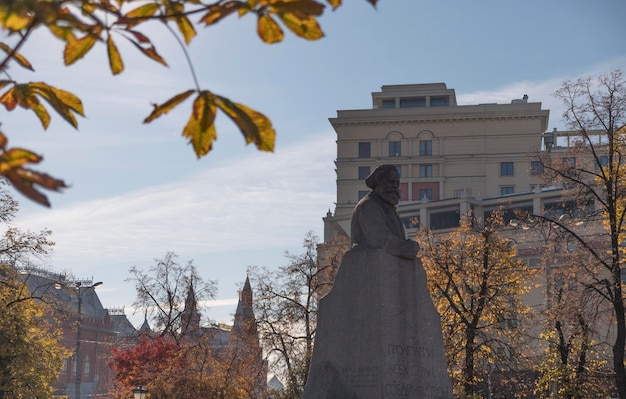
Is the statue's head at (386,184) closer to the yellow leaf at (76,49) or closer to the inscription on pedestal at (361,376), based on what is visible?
the inscription on pedestal at (361,376)

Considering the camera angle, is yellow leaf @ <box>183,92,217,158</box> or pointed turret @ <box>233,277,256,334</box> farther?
pointed turret @ <box>233,277,256,334</box>

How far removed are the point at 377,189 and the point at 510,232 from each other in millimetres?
64992

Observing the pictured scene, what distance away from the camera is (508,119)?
103188 millimetres

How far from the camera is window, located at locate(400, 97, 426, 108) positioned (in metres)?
109

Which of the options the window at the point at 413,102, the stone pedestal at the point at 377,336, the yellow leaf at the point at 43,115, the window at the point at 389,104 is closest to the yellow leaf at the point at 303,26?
the yellow leaf at the point at 43,115

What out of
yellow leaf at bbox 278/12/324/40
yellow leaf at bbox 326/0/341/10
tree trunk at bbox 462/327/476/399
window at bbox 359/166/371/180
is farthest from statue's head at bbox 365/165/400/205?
window at bbox 359/166/371/180

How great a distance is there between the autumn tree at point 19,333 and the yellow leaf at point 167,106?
110ft

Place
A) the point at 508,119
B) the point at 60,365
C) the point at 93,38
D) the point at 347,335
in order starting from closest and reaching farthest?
1. the point at 93,38
2. the point at 347,335
3. the point at 60,365
4. the point at 508,119

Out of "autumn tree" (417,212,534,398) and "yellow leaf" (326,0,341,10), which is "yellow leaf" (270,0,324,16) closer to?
"yellow leaf" (326,0,341,10)

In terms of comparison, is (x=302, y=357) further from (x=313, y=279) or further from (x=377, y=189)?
(x=377, y=189)

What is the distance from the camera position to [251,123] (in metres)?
2.97

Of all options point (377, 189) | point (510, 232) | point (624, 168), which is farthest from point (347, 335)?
point (510, 232)

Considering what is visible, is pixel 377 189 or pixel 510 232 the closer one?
pixel 377 189

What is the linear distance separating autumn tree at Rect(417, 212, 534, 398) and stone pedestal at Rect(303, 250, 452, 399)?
76.0 feet
